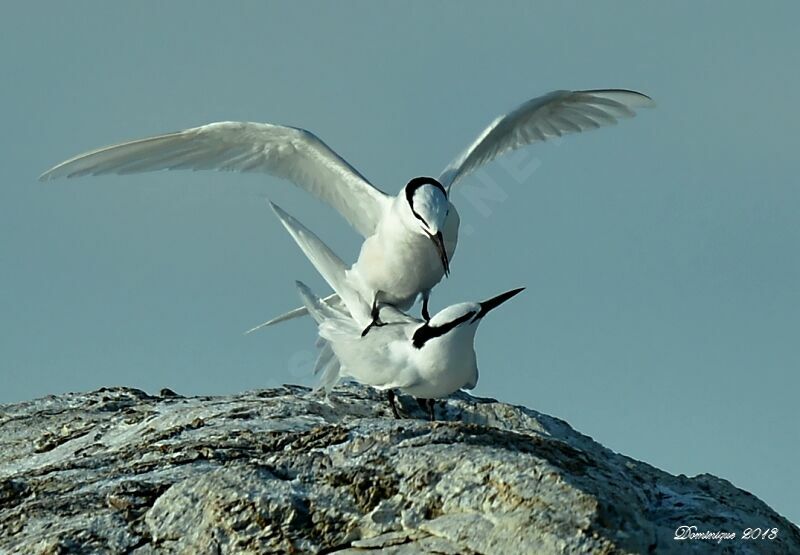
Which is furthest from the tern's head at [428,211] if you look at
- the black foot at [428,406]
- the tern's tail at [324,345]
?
the black foot at [428,406]

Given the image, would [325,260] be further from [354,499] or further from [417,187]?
[354,499]

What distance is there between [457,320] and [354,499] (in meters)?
2.61

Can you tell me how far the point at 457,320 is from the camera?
8.30m

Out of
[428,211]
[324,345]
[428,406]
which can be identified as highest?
[428,211]

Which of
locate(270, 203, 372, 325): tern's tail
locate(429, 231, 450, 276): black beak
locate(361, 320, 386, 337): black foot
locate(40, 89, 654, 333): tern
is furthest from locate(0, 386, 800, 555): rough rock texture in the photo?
locate(40, 89, 654, 333): tern

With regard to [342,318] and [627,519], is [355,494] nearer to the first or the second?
[627,519]

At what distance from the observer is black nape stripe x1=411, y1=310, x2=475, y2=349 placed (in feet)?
27.2

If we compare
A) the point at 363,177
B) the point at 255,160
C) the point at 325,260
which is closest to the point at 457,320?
the point at 325,260

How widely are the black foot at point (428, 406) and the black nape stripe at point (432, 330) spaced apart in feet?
2.05

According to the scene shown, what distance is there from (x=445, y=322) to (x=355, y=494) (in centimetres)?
257

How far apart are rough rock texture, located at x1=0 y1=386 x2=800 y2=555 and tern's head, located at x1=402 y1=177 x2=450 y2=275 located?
9.72 feet

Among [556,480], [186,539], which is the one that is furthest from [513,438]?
[186,539]

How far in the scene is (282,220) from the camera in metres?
10.0

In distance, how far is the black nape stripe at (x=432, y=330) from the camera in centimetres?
830
